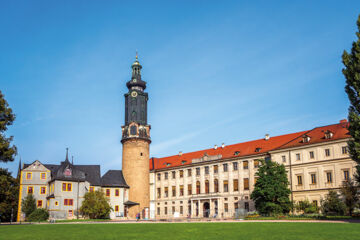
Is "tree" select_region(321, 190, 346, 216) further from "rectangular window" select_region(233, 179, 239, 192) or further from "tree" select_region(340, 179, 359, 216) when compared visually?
"rectangular window" select_region(233, 179, 239, 192)

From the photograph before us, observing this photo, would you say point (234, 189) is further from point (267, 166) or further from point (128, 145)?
point (128, 145)

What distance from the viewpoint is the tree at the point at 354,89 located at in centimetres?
3200

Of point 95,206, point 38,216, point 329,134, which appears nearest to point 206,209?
point 95,206

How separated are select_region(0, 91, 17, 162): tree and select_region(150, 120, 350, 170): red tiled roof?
129ft

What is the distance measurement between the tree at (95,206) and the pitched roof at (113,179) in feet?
26.3

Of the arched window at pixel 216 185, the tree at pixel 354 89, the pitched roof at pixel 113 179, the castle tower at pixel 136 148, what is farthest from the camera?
the castle tower at pixel 136 148

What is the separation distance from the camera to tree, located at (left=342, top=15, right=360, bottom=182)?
32000 millimetres

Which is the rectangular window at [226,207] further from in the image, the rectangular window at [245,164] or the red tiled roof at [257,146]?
the red tiled roof at [257,146]

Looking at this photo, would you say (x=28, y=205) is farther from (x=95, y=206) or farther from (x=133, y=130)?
(x=133, y=130)

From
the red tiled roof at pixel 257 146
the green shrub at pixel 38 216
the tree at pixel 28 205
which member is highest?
the red tiled roof at pixel 257 146

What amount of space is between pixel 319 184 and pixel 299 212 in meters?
5.13

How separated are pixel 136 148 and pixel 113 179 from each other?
23.7ft

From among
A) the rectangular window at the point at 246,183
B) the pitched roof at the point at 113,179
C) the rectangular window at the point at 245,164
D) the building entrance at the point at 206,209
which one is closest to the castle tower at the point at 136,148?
the pitched roof at the point at 113,179

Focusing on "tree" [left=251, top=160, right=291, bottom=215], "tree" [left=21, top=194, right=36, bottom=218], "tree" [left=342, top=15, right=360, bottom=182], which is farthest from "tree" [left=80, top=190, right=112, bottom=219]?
"tree" [left=342, top=15, right=360, bottom=182]
